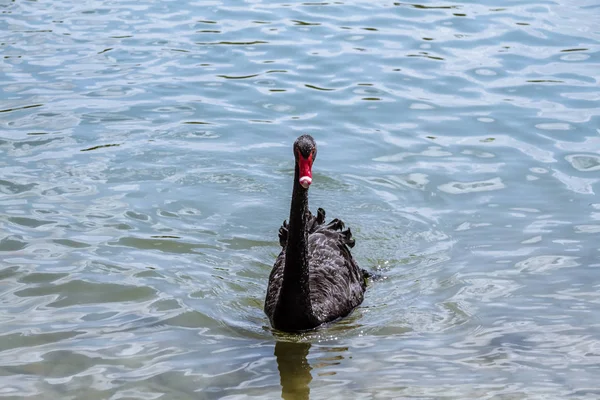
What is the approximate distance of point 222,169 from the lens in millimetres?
9344

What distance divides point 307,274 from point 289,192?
2.74 metres

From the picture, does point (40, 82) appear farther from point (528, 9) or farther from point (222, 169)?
point (528, 9)

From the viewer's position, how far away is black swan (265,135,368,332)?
631 cm

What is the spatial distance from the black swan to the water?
5.5 inches

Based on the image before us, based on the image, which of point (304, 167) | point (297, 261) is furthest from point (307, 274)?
point (304, 167)

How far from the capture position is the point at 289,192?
9086 millimetres

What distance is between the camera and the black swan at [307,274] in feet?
20.7

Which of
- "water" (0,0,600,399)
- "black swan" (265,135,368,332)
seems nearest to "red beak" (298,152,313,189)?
"black swan" (265,135,368,332)

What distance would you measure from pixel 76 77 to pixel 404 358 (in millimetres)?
7040

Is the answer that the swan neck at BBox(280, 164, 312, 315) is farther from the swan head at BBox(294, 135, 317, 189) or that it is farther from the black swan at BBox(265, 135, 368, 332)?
the swan head at BBox(294, 135, 317, 189)

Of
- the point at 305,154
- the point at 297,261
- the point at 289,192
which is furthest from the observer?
the point at 289,192

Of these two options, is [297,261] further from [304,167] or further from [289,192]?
[289,192]

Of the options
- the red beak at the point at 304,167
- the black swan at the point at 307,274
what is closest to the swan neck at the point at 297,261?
the black swan at the point at 307,274

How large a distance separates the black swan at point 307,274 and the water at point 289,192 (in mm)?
140
